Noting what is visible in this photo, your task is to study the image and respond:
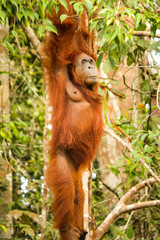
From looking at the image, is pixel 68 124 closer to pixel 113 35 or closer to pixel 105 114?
pixel 105 114

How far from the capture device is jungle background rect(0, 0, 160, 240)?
2654 mm

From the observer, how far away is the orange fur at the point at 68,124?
10.6 feet

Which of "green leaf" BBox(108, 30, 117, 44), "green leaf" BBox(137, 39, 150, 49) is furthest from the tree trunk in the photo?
"green leaf" BBox(108, 30, 117, 44)

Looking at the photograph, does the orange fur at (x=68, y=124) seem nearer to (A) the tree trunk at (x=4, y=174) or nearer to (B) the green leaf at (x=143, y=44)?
(B) the green leaf at (x=143, y=44)

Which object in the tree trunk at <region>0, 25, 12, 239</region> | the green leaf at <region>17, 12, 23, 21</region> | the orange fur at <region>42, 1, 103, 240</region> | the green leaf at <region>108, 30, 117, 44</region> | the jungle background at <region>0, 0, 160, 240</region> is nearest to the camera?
the green leaf at <region>108, 30, 117, 44</region>

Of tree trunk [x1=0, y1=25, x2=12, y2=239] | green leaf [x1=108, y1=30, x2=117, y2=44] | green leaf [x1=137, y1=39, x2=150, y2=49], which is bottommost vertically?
tree trunk [x1=0, y1=25, x2=12, y2=239]

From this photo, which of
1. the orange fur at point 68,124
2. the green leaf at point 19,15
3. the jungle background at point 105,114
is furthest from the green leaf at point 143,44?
the green leaf at point 19,15

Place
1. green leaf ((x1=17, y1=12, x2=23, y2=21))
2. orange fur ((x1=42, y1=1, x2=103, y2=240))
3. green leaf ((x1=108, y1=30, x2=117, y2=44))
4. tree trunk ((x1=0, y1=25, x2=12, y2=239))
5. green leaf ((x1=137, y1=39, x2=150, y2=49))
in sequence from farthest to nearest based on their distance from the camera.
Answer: tree trunk ((x1=0, y1=25, x2=12, y2=239))
green leaf ((x1=137, y1=39, x2=150, y2=49))
orange fur ((x1=42, y1=1, x2=103, y2=240))
green leaf ((x1=17, y1=12, x2=23, y2=21))
green leaf ((x1=108, y1=30, x2=117, y2=44))

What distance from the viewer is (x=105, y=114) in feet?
12.7

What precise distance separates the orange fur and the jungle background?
22 cm

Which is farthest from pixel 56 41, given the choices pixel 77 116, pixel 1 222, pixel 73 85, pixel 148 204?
pixel 1 222

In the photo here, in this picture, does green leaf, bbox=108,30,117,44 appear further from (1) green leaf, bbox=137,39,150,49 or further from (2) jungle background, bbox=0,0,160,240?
(1) green leaf, bbox=137,39,150,49

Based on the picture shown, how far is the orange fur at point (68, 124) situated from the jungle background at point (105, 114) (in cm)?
22

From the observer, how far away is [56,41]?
3.35 m
